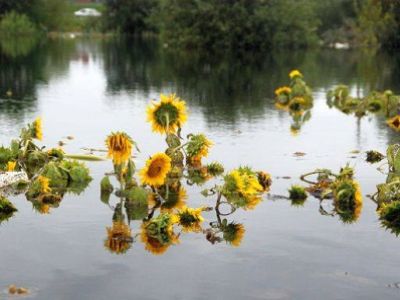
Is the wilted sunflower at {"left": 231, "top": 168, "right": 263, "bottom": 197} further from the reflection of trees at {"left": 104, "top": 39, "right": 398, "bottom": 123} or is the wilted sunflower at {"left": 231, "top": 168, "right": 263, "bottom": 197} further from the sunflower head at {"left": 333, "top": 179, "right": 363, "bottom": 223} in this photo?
the reflection of trees at {"left": 104, "top": 39, "right": 398, "bottom": 123}

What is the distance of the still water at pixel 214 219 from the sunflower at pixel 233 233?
0.12 meters

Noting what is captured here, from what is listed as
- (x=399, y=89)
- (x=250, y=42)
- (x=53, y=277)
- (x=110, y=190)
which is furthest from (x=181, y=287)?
(x=250, y=42)

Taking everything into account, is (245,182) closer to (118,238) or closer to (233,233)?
(233,233)

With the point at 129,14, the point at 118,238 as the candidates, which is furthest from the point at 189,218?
the point at 129,14

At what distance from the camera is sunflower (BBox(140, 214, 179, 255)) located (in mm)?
11320

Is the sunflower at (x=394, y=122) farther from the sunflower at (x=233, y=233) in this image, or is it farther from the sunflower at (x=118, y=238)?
the sunflower at (x=118, y=238)

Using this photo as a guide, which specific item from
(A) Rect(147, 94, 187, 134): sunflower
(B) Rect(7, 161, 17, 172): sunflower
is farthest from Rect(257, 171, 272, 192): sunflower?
(B) Rect(7, 161, 17, 172): sunflower

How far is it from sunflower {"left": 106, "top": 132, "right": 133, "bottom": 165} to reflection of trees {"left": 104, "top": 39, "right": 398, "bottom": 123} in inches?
432

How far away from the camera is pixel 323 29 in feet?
311

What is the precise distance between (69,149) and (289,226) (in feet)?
24.0

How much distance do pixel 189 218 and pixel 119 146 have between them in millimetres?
1572

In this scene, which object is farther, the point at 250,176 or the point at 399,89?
the point at 399,89

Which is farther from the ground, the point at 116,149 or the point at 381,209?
the point at 116,149

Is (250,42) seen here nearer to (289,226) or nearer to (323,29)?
(323,29)
